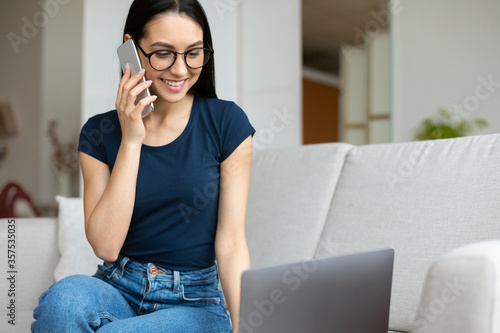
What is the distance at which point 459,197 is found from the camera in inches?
55.8

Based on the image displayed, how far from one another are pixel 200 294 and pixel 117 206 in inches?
10.8

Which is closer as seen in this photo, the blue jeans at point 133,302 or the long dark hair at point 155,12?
the blue jeans at point 133,302

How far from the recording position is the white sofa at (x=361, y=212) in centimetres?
139

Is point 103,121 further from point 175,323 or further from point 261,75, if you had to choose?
point 261,75

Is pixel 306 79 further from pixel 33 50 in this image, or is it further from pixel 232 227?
pixel 232 227

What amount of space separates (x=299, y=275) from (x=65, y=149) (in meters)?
5.48

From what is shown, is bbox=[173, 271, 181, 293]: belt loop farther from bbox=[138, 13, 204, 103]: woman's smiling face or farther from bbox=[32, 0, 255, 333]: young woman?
bbox=[138, 13, 204, 103]: woman's smiling face

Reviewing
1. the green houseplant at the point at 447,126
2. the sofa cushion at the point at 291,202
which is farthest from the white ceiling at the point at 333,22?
the sofa cushion at the point at 291,202

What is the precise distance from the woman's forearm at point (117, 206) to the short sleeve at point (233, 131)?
225 mm

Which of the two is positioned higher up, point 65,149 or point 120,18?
point 120,18

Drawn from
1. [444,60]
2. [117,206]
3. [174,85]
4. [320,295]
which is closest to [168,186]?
[117,206]

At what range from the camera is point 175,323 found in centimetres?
99

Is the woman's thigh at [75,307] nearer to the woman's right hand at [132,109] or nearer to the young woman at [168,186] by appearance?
the young woman at [168,186]

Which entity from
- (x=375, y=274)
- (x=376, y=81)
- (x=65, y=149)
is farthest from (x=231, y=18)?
(x=375, y=274)
